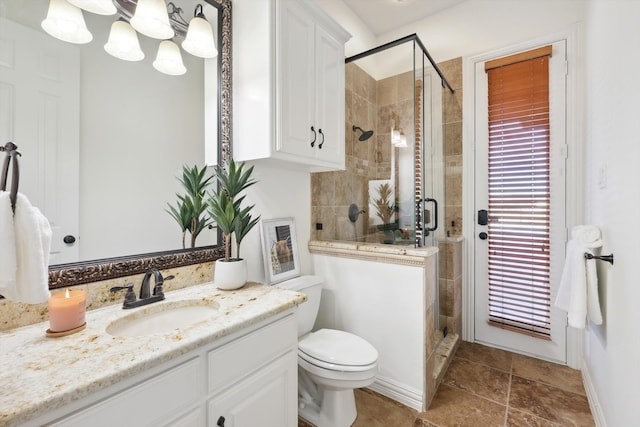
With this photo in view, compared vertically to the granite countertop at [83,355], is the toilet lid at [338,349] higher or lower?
Result: lower

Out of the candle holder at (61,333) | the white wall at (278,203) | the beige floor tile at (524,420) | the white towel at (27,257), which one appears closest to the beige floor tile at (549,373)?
the beige floor tile at (524,420)

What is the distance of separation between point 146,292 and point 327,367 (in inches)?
36.0

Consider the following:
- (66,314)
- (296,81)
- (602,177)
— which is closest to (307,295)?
(66,314)

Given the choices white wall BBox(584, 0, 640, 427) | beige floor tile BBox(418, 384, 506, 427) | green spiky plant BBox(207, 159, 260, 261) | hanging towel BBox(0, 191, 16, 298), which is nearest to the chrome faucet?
green spiky plant BBox(207, 159, 260, 261)

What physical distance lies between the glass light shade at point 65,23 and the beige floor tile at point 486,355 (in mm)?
3023

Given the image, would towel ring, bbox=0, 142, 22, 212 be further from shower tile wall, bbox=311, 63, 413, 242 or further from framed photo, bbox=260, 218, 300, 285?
shower tile wall, bbox=311, 63, 413, 242

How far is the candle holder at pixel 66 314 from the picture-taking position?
0.87 metres

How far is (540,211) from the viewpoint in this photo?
226 centimetres

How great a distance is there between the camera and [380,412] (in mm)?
1713

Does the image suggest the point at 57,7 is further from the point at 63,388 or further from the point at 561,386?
the point at 561,386

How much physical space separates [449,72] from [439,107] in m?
0.52

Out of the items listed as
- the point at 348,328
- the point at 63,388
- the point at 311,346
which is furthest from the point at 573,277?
the point at 63,388

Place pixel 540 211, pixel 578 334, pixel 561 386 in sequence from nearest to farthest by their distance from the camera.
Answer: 1. pixel 561 386
2. pixel 578 334
3. pixel 540 211

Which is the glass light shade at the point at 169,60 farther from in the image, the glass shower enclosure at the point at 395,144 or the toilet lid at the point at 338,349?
the toilet lid at the point at 338,349
